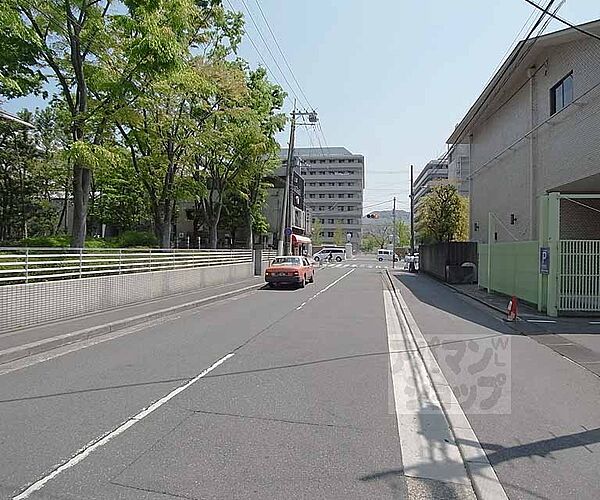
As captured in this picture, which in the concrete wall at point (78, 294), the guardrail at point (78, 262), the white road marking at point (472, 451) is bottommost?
the white road marking at point (472, 451)

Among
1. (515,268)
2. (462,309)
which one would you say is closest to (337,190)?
(515,268)

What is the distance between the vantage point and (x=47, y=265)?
12977 millimetres

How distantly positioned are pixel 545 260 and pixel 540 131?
880 centimetres

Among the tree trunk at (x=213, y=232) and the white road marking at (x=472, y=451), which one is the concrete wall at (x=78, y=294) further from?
the tree trunk at (x=213, y=232)

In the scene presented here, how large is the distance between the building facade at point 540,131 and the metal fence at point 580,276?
3133 mm

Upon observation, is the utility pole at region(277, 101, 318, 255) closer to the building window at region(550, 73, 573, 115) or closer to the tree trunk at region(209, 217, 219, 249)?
the tree trunk at region(209, 217, 219, 249)

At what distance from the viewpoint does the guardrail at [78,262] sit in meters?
11.4

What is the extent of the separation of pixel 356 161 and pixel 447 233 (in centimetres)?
8628

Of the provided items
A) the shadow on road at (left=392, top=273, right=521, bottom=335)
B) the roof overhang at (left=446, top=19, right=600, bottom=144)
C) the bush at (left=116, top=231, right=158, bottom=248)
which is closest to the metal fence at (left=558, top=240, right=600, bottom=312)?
the shadow on road at (left=392, top=273, right=521, bottom=335)

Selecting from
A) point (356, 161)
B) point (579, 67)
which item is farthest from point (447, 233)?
point (356, 161)

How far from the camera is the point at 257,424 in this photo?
5727 millimetres

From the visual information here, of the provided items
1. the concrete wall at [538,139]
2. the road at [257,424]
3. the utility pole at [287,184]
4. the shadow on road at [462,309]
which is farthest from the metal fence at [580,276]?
the utility pole at [287,184]

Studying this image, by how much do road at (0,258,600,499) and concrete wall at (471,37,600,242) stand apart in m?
10.1

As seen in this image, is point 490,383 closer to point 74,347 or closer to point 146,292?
point 74,347
